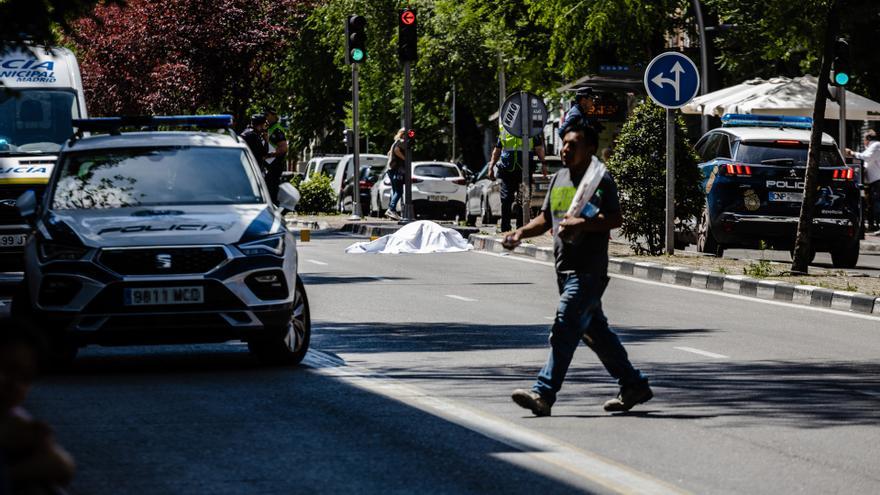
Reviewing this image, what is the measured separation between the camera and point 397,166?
1444 inches

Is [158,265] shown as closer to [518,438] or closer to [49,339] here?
[49,339]

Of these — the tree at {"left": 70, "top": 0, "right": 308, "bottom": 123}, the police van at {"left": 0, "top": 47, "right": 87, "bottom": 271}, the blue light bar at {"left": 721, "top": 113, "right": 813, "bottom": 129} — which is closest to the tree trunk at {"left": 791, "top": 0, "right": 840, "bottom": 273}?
the blue light bar at {"left": 721, "top": 113, "right": 813, "bottom": 129}

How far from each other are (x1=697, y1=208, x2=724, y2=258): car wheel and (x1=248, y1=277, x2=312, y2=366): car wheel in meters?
13.4

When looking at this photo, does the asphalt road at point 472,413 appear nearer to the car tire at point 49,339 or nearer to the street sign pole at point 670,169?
the car tire at point 49,339

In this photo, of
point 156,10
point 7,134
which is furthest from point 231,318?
point 156,10

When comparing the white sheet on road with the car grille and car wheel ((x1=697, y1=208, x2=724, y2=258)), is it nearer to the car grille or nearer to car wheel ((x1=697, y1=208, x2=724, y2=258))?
car wheel ((x1=697, y1=208, x2=724, y2=258))

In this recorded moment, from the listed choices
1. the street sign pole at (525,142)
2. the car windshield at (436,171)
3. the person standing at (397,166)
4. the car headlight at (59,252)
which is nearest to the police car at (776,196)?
the street sign pole at (525,142)

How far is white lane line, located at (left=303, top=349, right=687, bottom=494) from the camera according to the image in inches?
302

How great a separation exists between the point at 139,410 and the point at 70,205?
2829 mm

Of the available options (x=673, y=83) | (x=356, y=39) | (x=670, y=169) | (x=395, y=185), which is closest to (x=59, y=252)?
(x=670, y=169)

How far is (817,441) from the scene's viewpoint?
8.96 meters

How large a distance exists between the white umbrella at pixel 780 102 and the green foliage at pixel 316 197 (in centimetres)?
1354

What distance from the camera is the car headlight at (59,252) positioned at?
1140 cm

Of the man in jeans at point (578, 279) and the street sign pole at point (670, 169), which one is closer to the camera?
the man in jeans at point (578, 279)
